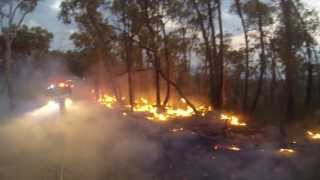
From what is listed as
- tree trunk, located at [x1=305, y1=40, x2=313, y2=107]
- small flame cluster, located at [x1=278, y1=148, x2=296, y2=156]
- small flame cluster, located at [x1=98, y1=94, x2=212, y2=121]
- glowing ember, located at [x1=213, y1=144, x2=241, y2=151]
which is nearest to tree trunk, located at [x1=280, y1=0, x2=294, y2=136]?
small flame cluster, located at [x1=98, y1=94, x2=212, y2=121]

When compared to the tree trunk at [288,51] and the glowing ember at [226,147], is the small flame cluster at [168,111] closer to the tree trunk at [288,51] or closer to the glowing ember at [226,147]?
the tree trunk at [288,51]

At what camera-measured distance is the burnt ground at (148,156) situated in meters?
13.4

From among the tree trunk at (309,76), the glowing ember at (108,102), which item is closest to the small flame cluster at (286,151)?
the tree trunk at (309,76)

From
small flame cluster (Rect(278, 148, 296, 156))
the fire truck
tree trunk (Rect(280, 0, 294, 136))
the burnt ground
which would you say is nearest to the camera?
the burnt ground

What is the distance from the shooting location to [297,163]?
13.1m

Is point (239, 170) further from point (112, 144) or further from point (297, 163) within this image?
point (112, 144)

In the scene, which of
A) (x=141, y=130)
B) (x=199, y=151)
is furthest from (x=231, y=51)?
(x=199, y=151)

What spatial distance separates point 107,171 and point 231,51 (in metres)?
41.2

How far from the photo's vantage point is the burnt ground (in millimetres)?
13367

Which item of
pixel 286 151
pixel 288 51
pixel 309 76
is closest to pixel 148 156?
pixel 286 151

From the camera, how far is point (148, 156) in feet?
54.4

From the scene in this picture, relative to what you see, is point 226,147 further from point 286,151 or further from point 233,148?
point 286,151

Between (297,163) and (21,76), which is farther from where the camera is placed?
(21,76)

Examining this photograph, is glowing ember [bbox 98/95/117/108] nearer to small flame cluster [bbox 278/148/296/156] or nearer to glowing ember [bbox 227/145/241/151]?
glowing ember [bbox 227/145/241/151]
